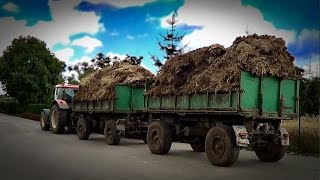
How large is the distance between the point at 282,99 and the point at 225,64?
65.4 inches

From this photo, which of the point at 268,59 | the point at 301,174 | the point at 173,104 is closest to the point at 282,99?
the point at 268,59

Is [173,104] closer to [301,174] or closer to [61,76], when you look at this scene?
[301,174]

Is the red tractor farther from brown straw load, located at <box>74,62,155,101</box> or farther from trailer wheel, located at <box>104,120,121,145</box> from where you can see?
trailer wheel, located at <box>104,120,121,145</box>

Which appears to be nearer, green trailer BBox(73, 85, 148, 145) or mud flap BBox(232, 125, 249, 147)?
mud flap BBox(232, 125, 249, 147)

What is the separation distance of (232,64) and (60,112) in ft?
41.3

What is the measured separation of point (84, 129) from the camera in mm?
18531

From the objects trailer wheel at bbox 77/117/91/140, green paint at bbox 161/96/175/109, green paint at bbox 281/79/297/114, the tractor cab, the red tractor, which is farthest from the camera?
the tractor cab

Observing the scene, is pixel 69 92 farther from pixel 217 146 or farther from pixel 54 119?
pixel 217 146

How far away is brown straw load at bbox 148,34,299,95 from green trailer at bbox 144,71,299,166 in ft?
0.62

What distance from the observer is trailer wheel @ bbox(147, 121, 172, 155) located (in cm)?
1305

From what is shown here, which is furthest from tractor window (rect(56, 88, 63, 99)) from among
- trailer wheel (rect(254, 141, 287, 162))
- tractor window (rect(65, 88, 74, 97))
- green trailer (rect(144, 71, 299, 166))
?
trailer wheel (rect(254, 141, 287, 162))

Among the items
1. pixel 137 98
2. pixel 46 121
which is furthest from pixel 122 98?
pixel 46 121

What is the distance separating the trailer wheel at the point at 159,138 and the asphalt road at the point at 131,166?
28cm

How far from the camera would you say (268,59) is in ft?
36.0
